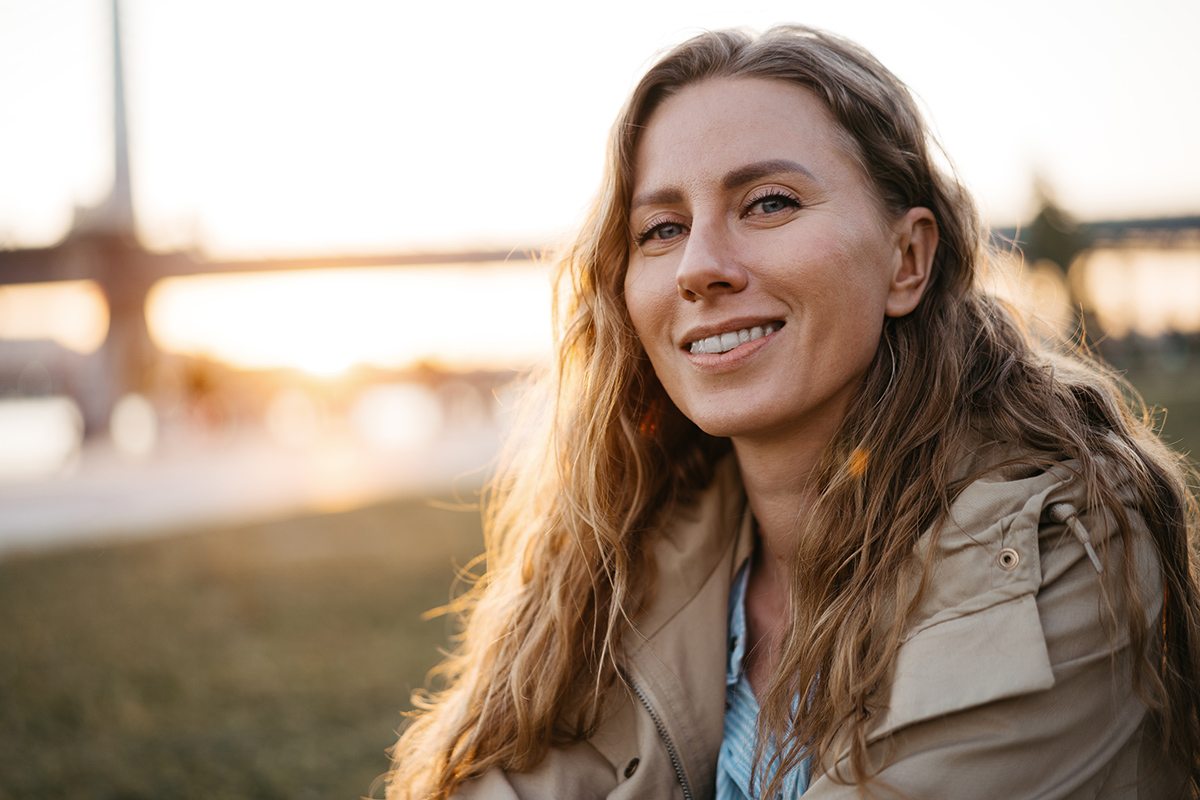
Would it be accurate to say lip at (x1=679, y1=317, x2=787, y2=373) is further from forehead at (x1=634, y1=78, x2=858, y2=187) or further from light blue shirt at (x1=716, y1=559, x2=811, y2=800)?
light blue shirt at (x1=716, y1=559, x2=811, y2=800)

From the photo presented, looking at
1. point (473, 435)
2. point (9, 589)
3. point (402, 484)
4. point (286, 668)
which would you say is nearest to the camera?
point (286, 668)

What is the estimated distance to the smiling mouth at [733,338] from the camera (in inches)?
75.3

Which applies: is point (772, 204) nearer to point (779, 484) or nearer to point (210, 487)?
point (779, 484)

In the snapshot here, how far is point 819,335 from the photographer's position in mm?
1881

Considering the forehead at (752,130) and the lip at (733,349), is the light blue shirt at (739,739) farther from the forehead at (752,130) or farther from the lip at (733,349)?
the forehead at (752,130)

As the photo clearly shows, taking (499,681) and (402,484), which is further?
(402,484)

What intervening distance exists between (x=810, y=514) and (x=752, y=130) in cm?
97

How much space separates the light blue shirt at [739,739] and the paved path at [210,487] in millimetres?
5169

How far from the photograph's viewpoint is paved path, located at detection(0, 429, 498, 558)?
1005 centimetres

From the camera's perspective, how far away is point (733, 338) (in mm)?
1933

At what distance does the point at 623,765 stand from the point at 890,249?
1509mm

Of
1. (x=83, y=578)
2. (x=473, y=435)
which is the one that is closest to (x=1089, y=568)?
(x=83, y=578)

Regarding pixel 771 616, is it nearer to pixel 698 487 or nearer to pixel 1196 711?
pixel 698 487

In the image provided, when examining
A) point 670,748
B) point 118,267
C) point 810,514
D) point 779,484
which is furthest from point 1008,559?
point 118,267
